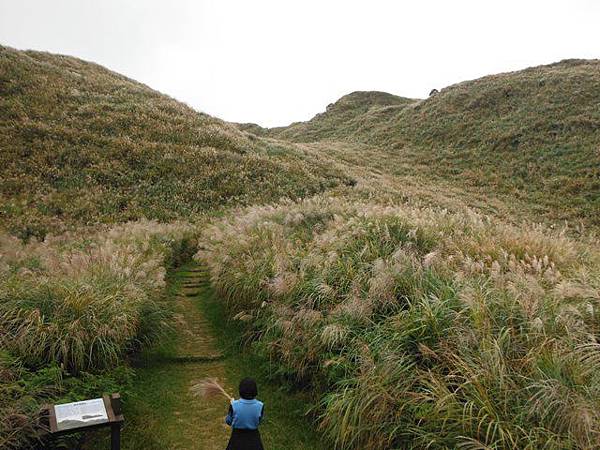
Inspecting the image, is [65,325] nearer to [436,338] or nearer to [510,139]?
[436,338]

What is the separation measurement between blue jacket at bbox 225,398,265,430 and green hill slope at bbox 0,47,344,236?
52.7 feet

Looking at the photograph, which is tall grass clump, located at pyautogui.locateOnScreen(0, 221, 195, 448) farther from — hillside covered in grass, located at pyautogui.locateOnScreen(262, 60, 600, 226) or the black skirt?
hillside covered in grass, located at pyautogui.locateOnScreen(262, 60, 600, 226)

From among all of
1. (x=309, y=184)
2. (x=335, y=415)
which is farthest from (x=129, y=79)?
(x=335, y=415)

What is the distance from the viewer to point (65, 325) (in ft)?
20.0

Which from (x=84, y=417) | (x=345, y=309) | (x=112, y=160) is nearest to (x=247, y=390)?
(x=84, y=417)

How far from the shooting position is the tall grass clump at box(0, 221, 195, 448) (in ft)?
16.0

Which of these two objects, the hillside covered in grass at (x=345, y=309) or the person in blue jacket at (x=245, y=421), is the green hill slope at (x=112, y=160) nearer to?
the hillside covered in grass at (x=345, y=309)

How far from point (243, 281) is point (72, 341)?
153 inches

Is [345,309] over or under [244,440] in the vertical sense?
over

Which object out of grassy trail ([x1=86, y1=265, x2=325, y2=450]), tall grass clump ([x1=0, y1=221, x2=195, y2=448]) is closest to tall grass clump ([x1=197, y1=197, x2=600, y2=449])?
grassy trail ([x1=86, y1=265, x2=325, y2=450])

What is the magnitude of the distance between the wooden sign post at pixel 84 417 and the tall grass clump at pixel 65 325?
0.32 meters

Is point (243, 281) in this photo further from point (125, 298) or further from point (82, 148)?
point (82, 148)

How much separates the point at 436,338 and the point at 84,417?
12.4 feet

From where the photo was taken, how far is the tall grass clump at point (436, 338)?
13.4ft
